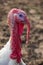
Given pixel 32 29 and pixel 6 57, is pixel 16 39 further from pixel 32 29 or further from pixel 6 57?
pixel 32 29

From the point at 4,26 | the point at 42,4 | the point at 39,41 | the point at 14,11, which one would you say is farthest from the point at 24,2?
the point at 14,11

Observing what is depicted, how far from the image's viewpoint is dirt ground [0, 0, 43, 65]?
419 cm

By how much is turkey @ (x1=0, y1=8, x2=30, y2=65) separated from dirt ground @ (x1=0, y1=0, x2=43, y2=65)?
1.02 meters

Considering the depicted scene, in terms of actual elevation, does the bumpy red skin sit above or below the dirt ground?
above

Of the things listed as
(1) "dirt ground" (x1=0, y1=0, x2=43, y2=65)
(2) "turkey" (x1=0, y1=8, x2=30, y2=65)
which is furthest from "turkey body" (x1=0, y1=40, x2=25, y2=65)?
(1) "dirt ground" (x1=0, y1=0, x2=43, y2=65)

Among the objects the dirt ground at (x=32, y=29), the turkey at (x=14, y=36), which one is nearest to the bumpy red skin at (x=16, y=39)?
the turkey at (x=14, y=36)

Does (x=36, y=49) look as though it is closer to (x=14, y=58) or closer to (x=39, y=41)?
(x=39, y=41)

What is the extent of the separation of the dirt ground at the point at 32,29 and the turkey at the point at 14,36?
1.02m

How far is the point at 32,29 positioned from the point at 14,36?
6.23ft

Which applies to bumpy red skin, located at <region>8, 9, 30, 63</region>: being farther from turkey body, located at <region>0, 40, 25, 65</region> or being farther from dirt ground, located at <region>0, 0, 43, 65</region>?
dirt ground, located at <region>0, 0, 43, 65</region>

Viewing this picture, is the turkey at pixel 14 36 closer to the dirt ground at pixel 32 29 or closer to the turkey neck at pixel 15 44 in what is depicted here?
the turkey neck at pixel 15 44

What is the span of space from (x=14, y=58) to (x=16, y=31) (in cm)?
27

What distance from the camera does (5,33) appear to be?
15.5 feet

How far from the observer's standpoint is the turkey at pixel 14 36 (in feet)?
9.58
